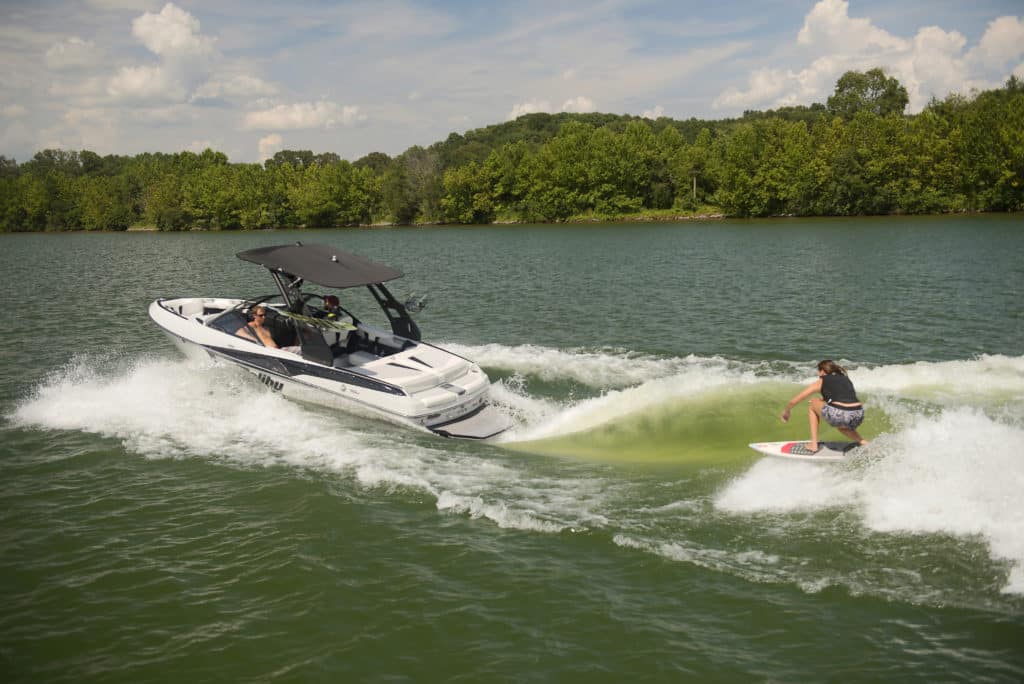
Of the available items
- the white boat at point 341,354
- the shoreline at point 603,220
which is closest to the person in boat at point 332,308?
the white boat at point 341,354

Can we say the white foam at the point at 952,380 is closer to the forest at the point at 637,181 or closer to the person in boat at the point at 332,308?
the person in boat at the point at 332,308

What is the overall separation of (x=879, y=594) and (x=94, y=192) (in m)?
140

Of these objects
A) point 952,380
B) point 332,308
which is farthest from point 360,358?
point 952,380

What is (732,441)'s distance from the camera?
12.0 meters

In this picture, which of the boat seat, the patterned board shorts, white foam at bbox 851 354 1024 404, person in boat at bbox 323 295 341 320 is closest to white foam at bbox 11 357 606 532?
the boat seat

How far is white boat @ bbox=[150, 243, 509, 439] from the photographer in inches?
501

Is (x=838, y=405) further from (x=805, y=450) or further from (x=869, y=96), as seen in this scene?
(x=869, y=96)

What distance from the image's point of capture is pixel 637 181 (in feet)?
321

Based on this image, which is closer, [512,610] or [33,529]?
[512,610]

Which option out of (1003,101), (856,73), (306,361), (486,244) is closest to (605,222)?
(486,244)

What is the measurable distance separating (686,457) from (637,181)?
296 feet

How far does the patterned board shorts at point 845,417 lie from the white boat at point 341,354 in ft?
17.3

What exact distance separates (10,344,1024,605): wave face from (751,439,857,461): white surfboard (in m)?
0.15

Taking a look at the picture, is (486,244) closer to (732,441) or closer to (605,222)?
(605,222)
